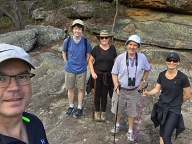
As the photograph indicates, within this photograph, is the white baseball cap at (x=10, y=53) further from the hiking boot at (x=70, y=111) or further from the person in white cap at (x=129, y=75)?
the hiking boot at (x=70, y=111)

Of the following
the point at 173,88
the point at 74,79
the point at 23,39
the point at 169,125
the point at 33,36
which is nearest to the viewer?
the point at 173,88

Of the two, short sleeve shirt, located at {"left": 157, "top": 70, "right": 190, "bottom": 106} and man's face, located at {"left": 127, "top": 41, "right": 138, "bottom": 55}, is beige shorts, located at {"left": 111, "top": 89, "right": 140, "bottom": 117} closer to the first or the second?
short sleeve shirt, located at {"left": 157, "top": 70, "right": 190, "bottom": 106}

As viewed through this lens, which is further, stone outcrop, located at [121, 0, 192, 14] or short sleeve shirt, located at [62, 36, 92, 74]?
stone outcrop, located at [121, 0, 192, 14]

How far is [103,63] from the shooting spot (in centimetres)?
542

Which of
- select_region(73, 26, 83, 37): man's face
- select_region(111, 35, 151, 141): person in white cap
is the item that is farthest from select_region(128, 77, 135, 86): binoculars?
select_region(73, 26, 83, 37): man's face

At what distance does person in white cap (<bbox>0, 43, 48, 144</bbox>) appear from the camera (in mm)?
1689

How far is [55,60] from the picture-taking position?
9.77m

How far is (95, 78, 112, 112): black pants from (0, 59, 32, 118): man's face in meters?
3.88

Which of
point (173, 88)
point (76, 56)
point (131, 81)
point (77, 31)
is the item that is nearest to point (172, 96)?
point (173, 88)

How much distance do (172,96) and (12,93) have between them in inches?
136

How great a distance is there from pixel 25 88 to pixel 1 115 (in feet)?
0.78

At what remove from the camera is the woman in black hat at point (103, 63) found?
17.6ft

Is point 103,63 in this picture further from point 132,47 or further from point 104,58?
point 132,47

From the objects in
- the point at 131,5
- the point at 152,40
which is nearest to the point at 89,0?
the point at 131,5
